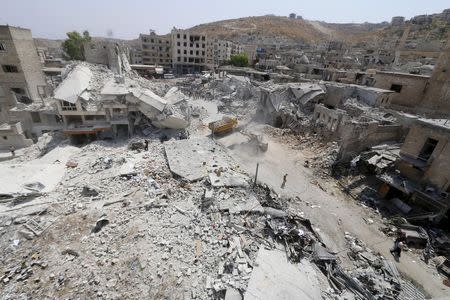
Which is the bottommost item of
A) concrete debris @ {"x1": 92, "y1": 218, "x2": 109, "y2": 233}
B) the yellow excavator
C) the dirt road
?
the dirt road

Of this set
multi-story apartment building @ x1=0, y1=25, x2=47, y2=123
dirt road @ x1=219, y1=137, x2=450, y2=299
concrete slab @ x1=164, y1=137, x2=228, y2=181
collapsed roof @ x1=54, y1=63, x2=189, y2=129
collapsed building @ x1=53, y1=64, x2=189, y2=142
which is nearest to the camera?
dirt road @ x1=219, y1=137, x2=450, y2=299

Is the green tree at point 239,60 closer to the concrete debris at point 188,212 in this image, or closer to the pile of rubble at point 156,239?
the concrete debris at point 188,212

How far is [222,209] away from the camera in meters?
11.7

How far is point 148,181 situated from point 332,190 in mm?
11917

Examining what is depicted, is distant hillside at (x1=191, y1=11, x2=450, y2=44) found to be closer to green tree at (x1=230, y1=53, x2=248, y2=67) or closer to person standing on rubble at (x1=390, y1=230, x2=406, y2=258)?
green tree at (x1=230, y1=53, x2=248, y2=67)

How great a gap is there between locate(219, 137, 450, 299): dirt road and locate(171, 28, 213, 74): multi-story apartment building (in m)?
48.8

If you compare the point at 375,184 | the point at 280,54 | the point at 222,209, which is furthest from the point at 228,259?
the point at 280,54

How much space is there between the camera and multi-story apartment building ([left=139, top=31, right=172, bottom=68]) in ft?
193

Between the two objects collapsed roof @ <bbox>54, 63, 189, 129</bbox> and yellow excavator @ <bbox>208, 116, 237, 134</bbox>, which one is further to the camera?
yellow excavator @ <bbox>208, 116, 237, 134</bbox>

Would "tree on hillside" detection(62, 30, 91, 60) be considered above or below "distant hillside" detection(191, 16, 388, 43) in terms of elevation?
below

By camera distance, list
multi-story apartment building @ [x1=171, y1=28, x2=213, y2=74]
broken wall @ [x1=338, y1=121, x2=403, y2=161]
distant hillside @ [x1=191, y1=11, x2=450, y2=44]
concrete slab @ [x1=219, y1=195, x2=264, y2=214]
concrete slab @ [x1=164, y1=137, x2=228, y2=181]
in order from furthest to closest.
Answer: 1. distant hillside @ [x1=191, y1=11, x2=450, y2=44]
2. multi-story apartment building @ [x1=171, y1=28, x2=213, y2=74]
3. broken wall @ [x1=338, y1=121, x2=403, y2=161]
4. concrete slab @ [x1=164, y1=137, x2=228, y2=181]
5. concrete slab @ [x1=219, y1=195, x2=264, y2=214]

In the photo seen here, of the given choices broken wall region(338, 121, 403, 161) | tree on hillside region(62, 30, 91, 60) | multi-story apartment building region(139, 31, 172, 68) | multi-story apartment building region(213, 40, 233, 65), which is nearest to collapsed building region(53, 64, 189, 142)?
broken wall region(338, 121, 403, 161)

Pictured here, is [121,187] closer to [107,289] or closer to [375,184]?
[107,289]

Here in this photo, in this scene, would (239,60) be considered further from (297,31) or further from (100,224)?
(297,31)
